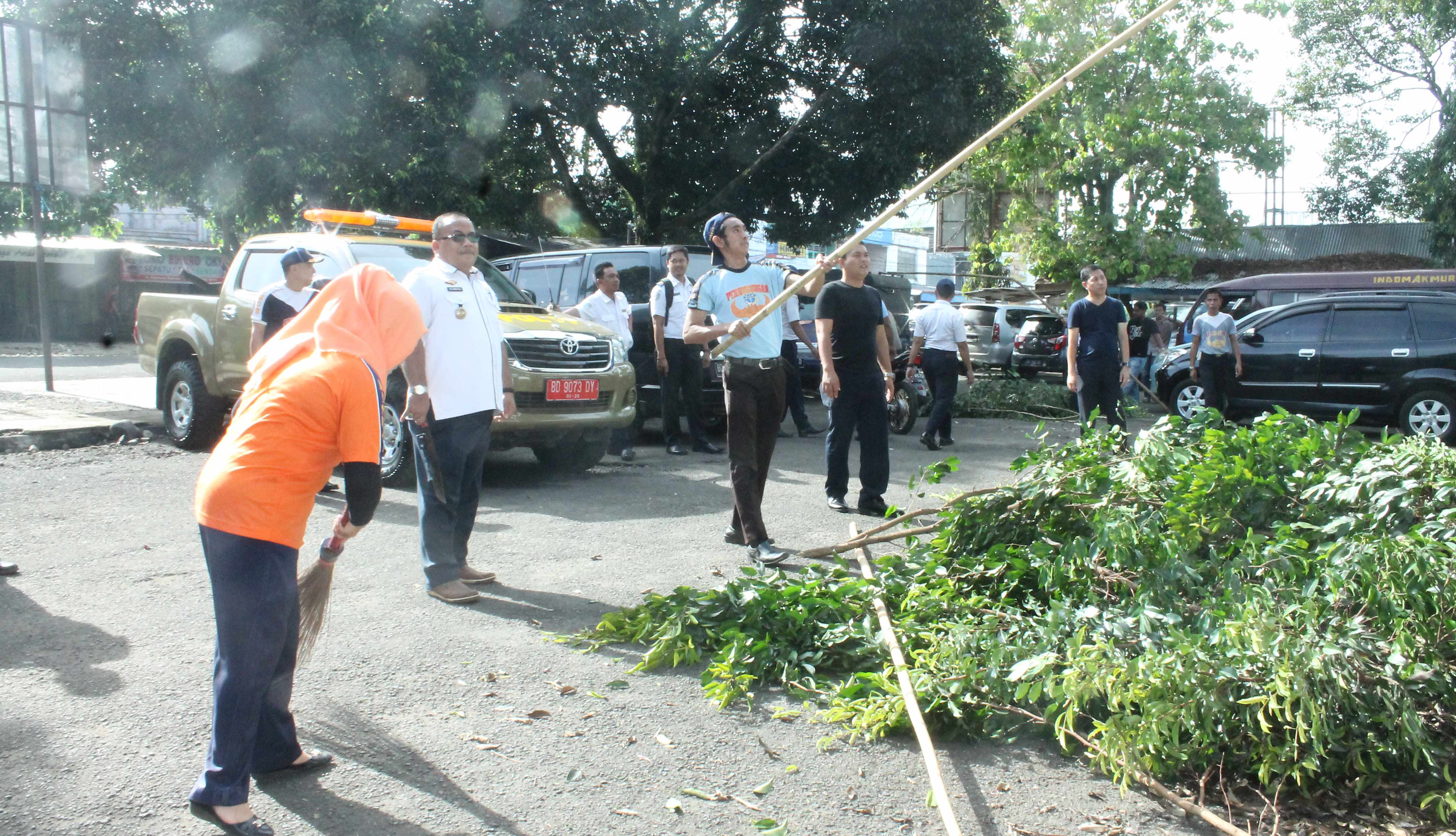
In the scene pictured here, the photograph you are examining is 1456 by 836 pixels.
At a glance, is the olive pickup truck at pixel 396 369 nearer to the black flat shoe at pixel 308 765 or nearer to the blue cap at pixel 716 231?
the blue cap at pixel 716 231

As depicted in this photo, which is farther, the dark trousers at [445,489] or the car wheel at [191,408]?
the car wheel at [191,408]

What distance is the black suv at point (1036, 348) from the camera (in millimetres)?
21328

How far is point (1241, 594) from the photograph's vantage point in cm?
346

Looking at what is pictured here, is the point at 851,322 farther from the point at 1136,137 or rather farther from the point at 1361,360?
the point at 1136,137

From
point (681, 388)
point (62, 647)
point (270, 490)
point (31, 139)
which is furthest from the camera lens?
point (31, 139)

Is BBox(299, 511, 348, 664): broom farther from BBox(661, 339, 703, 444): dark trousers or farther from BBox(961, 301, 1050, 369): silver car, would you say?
BBox(961, 301, 1050, 369): silver car

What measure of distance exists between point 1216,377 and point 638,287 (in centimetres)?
692

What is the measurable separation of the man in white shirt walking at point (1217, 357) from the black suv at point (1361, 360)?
0.13 m

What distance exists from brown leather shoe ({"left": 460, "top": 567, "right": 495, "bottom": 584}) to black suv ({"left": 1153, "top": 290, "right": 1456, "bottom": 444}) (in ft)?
32.5

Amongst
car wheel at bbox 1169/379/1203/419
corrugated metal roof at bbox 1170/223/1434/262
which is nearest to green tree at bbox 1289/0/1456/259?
corrugated metal roof at bbox 1170/223/1434/262

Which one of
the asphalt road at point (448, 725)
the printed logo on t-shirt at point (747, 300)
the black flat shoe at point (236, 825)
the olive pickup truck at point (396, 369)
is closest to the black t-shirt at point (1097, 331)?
the asphalt road at point (448, 725)

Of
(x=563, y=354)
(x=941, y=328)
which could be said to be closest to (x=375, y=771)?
(x=563, y=354)

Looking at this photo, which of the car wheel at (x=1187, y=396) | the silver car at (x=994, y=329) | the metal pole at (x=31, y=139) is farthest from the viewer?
the silver car at (x=994, y=329)

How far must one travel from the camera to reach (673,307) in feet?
32.7
